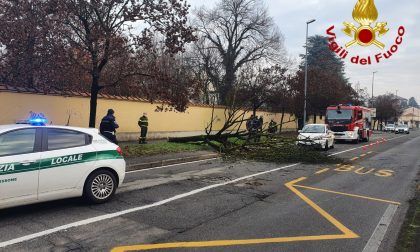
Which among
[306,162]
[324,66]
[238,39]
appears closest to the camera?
[306,162]

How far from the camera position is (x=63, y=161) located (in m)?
6.63

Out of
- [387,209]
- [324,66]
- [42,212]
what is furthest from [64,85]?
[324,66]

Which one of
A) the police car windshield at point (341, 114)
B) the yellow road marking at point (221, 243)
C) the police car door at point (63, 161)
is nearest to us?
the yellow road marking at point (221, 243)

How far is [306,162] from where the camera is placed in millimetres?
14812

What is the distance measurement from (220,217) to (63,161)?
109 inches

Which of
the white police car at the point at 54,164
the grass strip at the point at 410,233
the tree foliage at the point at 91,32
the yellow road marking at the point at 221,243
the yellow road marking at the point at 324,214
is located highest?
the tree foliage at the point at 91,32

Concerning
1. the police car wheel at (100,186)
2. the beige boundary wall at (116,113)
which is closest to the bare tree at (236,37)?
the beige boundary wall at (116,113)

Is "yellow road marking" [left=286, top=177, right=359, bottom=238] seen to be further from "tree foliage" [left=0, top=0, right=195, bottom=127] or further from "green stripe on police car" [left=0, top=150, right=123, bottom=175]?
"tree foliage" [left=0, top=0, right=195, bottom=127]

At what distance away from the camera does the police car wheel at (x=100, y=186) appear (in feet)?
23.1

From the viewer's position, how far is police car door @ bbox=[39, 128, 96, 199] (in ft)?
21.0

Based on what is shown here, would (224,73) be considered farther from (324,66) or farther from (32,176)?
(32,176)

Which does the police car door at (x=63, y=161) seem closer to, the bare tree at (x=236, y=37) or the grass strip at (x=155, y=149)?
the grass strip at (x=155, y=149)

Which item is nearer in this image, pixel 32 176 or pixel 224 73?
→ pixel 32 176

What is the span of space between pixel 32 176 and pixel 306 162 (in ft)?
35.1
